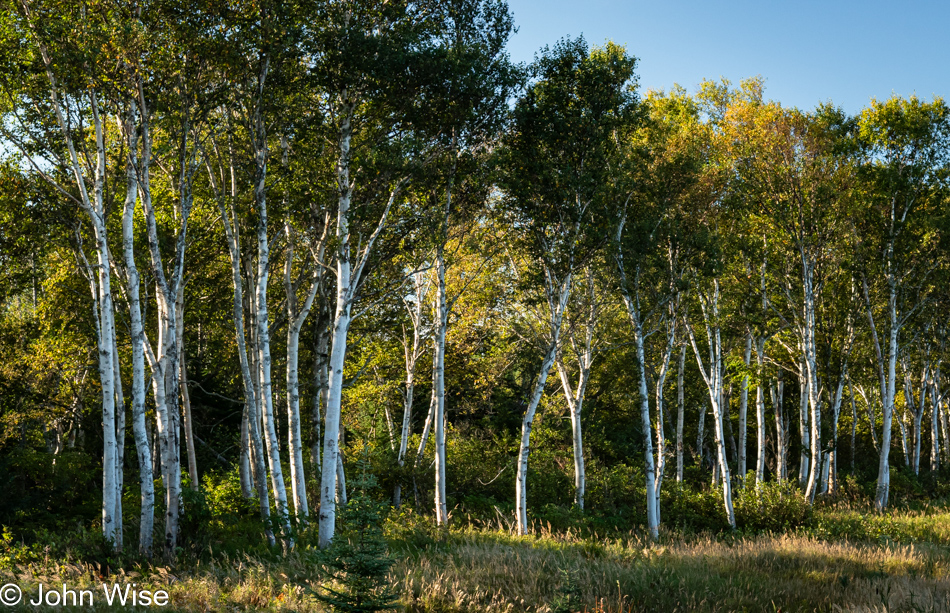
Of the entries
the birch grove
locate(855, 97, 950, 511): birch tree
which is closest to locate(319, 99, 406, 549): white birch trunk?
the birch grove

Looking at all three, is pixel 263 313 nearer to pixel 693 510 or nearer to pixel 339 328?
pixel 339 328

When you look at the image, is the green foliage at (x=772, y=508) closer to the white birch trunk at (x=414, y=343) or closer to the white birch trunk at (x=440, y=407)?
the white birch trunk at (x=440, y=407)

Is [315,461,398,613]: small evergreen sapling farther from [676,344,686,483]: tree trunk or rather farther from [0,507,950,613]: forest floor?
[676,344,686,483]: tree trunk

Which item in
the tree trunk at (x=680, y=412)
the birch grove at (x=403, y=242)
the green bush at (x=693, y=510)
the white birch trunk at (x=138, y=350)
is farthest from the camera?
the tree trunk at (x=680, y=412)

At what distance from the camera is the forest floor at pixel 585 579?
6.71 metres

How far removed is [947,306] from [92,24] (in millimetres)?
30274

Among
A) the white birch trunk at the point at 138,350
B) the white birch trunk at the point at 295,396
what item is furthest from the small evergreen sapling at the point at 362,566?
the white birch trunk at the point at 295,396

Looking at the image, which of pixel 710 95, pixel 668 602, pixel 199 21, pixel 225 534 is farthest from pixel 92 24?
pixel 710 95

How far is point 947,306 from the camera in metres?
24.9

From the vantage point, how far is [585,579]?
7.70 metres

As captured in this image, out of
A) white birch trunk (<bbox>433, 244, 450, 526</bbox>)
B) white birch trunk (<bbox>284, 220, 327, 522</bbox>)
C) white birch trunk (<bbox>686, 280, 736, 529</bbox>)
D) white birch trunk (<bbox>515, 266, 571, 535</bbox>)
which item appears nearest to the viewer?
white birch trunk (<bbox>284, 220, 327, 522</bbox>)

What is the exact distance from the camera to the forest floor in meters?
6.71

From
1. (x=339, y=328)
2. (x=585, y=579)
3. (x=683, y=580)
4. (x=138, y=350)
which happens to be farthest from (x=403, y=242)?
(x=683, y=580)

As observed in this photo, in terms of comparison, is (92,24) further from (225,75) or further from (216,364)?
(216,364)
